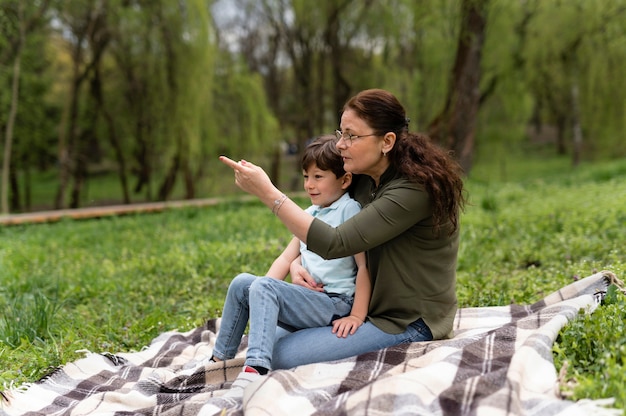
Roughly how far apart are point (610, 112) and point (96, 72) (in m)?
11.9

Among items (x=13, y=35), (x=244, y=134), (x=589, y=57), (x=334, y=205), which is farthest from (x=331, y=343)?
(x=589, y=57)

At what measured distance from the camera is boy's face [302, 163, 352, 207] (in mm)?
2770

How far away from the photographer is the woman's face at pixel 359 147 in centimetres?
255

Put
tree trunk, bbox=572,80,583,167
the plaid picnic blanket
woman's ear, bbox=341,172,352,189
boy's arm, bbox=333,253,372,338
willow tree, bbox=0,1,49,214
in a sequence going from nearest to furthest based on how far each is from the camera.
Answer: the plaid picnic blanket, boy's arm, bbox=333,253,372,338, woman's ear, bbox=341,172,352,189, willow tree, bbox=0,1,49,214, tree trunk, bbox=572,80,583,167

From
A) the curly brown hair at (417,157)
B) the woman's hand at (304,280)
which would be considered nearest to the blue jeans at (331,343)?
the woman's hand at (304,280)

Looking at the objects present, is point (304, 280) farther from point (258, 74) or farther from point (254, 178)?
point (258, 74)

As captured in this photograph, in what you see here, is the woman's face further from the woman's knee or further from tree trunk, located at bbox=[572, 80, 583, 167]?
tree trunk, located at bbox=[572, 80, 583, 167]

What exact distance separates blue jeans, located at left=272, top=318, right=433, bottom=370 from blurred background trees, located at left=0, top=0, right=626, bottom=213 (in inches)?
309

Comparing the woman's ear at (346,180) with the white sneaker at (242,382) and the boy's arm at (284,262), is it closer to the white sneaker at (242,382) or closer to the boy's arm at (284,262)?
the boy's arm at (284,262)

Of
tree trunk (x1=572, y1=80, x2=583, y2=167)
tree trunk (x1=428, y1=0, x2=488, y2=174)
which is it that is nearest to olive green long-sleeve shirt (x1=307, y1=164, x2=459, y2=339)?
tree trunk (x1=428, y1=0, x2=488, y2=174)

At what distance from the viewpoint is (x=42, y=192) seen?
22.4 m

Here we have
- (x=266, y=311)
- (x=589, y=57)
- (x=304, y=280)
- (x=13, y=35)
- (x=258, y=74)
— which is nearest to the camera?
(x=266, y=311)

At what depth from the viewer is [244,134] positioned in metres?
15.0

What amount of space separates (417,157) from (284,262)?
33.2 inches
